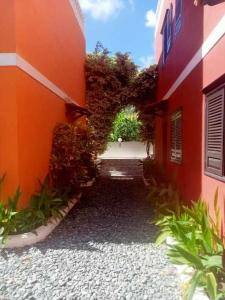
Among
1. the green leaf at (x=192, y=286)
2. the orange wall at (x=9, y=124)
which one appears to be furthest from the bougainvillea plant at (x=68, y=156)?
the green leaf at (x=192, y=286)

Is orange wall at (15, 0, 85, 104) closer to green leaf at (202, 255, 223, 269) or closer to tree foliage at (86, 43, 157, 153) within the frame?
tree foliage at (86, 43, 157, 153)

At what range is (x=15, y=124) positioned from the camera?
270 inches

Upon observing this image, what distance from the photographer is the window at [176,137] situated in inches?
367

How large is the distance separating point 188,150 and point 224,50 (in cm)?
319

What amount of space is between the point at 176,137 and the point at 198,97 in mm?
3295

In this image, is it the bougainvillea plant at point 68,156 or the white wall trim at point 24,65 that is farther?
the bougainvillea plant at point 68,156

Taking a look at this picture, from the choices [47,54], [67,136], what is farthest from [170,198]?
[47,54]

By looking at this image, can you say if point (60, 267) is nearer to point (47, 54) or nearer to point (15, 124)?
point (15, 124)

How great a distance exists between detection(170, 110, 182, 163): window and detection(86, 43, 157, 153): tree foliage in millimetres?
6492

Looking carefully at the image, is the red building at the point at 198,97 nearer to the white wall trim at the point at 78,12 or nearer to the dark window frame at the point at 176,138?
the dark window frame at the point at 176,138

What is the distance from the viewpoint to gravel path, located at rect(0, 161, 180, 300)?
14.0 ft

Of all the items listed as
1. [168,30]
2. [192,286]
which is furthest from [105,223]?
[168,30]

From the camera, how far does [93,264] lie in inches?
206

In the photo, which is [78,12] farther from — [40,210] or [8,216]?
[8,216]
